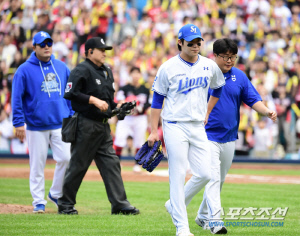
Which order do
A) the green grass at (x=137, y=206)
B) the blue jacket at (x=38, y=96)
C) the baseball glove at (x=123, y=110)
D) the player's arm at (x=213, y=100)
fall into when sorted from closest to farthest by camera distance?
the green grass at (x=137, y=206) → the player's arm at (x=213, y=100) → the baseball glove at (x=123, y=110) → the blue jacket at (x=38, y=96)

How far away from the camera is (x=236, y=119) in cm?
704

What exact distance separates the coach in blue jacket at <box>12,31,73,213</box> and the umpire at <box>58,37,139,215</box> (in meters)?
0.40

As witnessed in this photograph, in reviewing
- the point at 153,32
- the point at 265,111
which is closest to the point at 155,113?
the point at 265,111

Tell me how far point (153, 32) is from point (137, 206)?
14.4 meters

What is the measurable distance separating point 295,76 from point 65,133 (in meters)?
13.4

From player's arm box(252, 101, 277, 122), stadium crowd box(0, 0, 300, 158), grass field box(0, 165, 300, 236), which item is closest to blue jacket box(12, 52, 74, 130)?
grass field box(0, 165, 300, 236)

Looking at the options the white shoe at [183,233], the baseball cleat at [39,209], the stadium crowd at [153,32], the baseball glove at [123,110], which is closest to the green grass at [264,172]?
the stadium crowd at [153,32]

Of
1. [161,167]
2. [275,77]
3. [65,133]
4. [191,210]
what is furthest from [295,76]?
[65,133]

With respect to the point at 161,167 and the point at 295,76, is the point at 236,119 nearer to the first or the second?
the point at 161,167

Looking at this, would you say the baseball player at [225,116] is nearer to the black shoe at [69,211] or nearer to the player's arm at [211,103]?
the player's arm at [211,103]

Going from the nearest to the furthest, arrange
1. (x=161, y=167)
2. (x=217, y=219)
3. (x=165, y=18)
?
(x=217, y=219)
(x=161, y=167)
(x=165, y=18)

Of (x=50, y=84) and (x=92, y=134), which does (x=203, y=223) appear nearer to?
(x=92, y=134)

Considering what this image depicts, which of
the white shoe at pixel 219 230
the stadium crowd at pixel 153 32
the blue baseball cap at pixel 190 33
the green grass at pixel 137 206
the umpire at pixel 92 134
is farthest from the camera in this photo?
the stadium crowd at pixel 153 32

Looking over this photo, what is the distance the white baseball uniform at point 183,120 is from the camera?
614 centimetres
